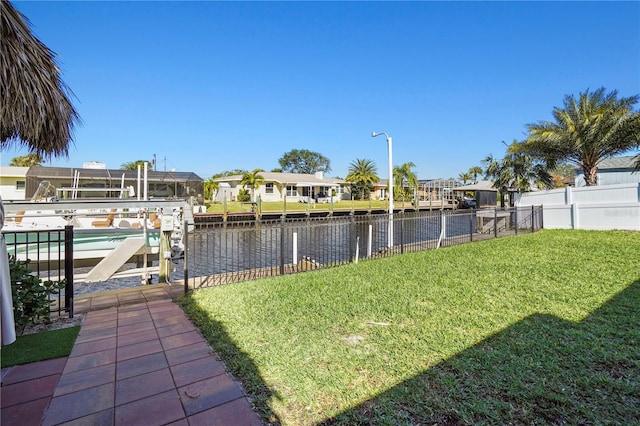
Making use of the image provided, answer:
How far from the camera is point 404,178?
40.3 meters

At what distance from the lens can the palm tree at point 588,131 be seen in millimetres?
12023

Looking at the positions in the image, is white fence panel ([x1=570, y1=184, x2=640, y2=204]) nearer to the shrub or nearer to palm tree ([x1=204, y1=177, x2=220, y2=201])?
the shrub

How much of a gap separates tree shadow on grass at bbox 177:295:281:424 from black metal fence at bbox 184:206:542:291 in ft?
4.33

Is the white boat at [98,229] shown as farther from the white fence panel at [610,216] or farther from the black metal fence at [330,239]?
the white fence panel at [610,216]

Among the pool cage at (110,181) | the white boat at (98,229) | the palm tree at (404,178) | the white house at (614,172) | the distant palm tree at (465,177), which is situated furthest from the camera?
the distant palm tree at (465,177)

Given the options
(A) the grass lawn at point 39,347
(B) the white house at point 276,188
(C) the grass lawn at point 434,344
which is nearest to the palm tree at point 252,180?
(B) the white house at point 276,188

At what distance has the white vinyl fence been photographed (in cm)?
1089

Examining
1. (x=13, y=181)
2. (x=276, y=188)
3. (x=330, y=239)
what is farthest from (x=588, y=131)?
(x=13, y=181)

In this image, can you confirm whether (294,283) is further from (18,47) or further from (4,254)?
(18,47)

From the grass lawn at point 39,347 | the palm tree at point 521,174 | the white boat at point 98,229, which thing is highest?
the palm tree at point 521,174

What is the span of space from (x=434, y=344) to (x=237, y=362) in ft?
6.10

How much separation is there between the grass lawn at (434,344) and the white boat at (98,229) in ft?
7.12

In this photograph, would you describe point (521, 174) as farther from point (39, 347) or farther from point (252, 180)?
point (39, 347)

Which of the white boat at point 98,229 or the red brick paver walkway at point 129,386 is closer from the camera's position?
the red brick paver walkway at point 129,386
